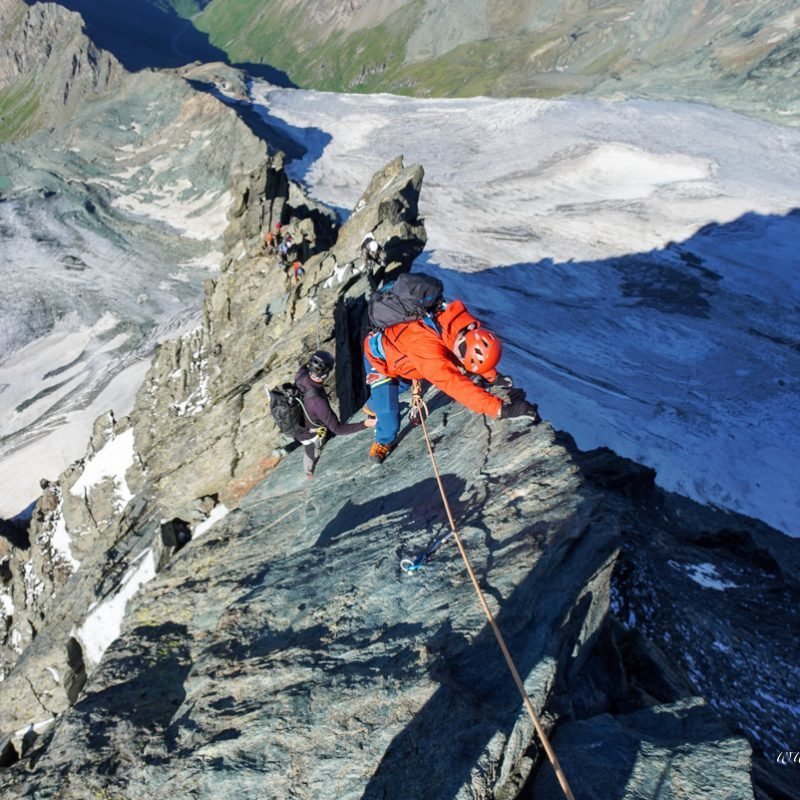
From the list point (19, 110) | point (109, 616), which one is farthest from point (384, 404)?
point (19, 110)

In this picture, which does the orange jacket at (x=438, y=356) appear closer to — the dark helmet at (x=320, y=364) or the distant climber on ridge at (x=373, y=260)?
the dark helmet at (x=320, y=364)

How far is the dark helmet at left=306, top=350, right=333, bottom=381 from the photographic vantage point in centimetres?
1070

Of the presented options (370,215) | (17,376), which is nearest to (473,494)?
(370,215)

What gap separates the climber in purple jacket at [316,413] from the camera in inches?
421

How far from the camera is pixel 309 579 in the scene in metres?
7.41

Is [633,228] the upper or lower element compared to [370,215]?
lower

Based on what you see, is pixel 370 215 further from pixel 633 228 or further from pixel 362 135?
pixel 362 135

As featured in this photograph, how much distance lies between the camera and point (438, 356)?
818cm

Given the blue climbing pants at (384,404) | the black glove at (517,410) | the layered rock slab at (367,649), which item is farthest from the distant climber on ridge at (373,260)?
the black glove at (517,410)

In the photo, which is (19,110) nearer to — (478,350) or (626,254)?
(626,254)

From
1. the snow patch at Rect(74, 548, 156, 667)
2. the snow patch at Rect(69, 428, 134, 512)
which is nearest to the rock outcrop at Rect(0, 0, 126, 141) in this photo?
the snow patch at Rect(69, 428, 134, 512)

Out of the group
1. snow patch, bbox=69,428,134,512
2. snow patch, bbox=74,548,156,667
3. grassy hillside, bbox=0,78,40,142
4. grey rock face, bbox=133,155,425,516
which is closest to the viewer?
snow patch, bbox=74,548,156,667

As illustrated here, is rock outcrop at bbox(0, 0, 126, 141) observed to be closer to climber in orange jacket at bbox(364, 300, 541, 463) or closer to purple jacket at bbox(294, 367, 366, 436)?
purple jacket at bbox(294, 367, 366, 436)

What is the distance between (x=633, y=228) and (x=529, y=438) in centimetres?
4916
